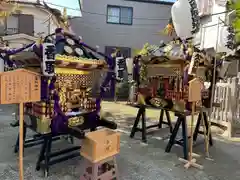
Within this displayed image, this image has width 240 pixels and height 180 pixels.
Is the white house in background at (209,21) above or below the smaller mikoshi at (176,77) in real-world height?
above

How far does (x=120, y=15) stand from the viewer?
15266 mm

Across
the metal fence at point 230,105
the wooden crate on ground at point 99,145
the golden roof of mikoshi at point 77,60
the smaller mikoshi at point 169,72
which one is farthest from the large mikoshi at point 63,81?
the metal fence at point 230,105

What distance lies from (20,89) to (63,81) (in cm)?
126

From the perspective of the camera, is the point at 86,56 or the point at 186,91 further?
the point at 186,91

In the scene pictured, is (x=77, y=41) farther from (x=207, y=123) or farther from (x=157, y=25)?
(x=157, y=25)

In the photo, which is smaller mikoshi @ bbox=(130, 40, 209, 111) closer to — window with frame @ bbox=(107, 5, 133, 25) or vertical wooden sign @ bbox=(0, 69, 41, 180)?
vertical wooden sign @ bbox=(0, 69, 41, 180)

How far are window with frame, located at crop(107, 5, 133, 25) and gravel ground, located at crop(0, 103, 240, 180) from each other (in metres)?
10.9

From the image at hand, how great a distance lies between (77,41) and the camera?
4.27 metres

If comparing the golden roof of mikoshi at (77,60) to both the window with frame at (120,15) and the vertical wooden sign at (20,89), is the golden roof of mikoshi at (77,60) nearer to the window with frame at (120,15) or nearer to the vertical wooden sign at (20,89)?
the vertical wooden sign at (20,89)

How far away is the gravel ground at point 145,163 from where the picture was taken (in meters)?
3.87

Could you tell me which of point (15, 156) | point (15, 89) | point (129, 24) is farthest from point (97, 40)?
point (15, 89)

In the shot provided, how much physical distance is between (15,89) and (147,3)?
1405 centimetres

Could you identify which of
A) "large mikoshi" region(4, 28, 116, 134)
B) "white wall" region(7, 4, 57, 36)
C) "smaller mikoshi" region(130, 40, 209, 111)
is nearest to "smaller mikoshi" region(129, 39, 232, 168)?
"smaller mikoshi" region(130, 40, 209, 111)

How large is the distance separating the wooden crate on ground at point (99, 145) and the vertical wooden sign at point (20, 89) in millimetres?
916
